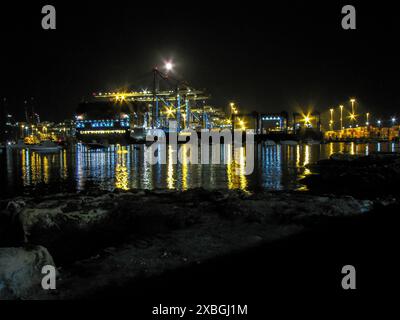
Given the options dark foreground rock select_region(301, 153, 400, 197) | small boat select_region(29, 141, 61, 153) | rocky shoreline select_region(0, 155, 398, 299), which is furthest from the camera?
small boat select_region(29, 141, 61, 153)

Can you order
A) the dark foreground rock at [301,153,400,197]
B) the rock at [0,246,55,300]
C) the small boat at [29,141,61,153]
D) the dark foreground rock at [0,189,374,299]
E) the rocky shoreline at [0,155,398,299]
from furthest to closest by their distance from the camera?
the small boat at [29,141,61,153] → the dark foreground rock at [301,153,400,197] → the dark foreground rock at [0,189,374,299] → the rocky shoreline at [0,155,398,299] → the rock at [0,246,55,300]

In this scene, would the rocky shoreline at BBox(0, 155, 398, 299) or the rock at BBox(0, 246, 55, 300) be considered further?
the rocky shoreline at BBox(0, 155, 398, 299)

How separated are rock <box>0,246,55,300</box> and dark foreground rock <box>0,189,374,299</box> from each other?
16cm

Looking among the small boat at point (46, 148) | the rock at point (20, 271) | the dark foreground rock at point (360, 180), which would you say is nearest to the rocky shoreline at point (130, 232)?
the rock at point (20, 271)

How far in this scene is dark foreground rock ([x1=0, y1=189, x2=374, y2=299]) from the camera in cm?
465

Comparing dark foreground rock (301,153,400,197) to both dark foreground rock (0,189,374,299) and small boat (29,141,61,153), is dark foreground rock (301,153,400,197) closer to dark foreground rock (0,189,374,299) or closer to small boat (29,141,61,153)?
dark foreground rock (0,189,374,299)

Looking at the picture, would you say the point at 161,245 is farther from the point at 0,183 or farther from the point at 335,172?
the point at 0,183

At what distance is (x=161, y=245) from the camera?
18.0ft

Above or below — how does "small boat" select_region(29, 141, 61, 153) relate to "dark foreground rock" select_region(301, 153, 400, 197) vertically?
above

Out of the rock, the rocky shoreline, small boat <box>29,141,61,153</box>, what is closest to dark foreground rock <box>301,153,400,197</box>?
the rocky shoreline

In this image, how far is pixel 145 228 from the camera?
7.53m

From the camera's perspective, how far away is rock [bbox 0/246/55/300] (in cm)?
384

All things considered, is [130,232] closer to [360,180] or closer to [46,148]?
[360,180]
